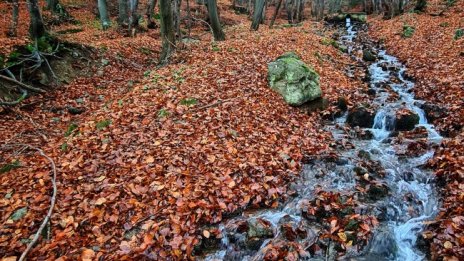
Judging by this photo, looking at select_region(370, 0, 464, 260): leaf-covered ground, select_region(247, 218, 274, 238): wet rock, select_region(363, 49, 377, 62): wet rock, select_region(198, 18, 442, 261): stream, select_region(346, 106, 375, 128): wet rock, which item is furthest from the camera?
select_region(363, 49, 377, 62): wet rock

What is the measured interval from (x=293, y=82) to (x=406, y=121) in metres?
3.55

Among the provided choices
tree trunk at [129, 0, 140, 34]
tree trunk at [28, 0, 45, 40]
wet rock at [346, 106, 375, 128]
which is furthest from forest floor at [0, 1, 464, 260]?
tree trunk at [129, 0, 140, 34]

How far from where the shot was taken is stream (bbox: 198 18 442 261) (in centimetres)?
527

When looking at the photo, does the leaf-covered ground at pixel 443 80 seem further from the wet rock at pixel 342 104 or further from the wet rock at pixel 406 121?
the wet rock at pixel 342 104

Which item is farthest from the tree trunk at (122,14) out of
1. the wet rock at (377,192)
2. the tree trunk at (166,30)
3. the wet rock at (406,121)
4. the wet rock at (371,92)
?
the wet rock at (377,192)

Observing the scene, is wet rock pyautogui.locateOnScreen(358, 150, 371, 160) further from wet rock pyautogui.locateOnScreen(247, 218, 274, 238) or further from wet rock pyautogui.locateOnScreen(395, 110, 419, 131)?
wet rock pyautogui.locateOnScreen(247, 218, 274, 238)

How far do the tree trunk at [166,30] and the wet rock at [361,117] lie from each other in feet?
24.6

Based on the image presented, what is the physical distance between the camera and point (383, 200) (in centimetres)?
630

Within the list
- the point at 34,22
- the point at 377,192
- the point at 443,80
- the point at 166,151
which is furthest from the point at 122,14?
the point at 377,192

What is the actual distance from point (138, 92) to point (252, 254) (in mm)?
6534

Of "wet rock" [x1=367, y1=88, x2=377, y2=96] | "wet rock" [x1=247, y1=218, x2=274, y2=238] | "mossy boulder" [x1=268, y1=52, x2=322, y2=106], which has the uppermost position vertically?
"mossy boulder" [x1=268, y1=52, x2=322, y2=106]

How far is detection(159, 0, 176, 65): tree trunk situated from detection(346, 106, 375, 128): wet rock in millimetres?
7485

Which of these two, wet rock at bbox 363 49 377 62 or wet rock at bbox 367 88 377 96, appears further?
wet rock at bbox 363 49 377 62

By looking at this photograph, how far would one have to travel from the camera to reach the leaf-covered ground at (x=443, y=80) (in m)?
5.12
